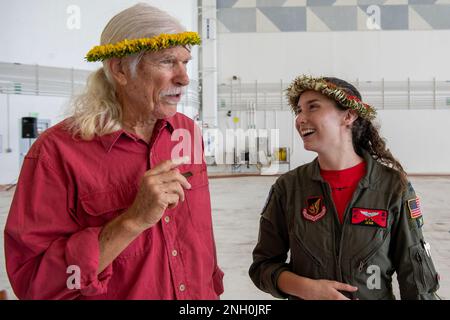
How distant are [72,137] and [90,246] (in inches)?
15.2

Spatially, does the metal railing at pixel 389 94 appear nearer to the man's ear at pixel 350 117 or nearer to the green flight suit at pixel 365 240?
the man's ear at pixel 350 117

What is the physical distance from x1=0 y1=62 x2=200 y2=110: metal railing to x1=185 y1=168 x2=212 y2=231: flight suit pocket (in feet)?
30.7

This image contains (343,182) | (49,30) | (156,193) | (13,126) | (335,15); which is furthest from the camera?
(335,15)

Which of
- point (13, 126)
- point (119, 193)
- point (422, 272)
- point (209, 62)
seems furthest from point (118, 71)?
point (209, 62)

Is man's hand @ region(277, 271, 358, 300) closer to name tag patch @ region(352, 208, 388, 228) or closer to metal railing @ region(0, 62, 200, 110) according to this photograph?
name tag patch @ region(352, 208, 388, 228)

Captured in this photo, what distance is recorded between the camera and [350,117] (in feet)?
6.22

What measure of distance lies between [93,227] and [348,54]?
13.7 meters

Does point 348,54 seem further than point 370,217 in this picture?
Yes

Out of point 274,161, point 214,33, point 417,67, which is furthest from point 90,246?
point 417,67

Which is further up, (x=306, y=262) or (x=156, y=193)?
(x=156, y=193)

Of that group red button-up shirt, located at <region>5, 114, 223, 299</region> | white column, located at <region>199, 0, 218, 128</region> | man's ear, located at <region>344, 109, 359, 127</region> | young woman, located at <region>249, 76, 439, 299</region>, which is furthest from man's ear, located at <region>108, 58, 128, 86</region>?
white column, located at <region>199, 0, 218, 128</region>

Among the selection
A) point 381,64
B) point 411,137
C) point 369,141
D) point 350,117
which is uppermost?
point 381,64

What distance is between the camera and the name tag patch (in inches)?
64.8

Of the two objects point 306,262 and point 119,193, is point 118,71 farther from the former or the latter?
point 306,262
